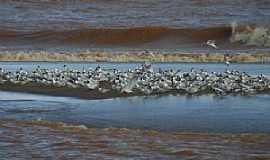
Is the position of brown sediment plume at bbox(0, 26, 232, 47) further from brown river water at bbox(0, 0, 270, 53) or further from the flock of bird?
the flock of bird

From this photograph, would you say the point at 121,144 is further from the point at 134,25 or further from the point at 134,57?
the point at 134,25

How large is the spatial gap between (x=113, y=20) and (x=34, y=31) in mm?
5297

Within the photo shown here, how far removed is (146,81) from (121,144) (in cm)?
632

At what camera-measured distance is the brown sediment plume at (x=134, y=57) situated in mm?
24859

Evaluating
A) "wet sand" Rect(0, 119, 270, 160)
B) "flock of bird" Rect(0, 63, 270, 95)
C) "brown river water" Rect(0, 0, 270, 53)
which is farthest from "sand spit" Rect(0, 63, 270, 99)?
"brown river water" Rect(0, 0, 270, 53)

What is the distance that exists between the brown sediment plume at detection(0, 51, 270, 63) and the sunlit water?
12127 millimetres

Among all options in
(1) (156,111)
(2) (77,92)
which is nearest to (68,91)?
(2) (77,92)

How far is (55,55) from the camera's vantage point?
89.1 feet

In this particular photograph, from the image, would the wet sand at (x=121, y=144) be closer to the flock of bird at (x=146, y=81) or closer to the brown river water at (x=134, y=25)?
the flock of bird at (x=146, y=81)

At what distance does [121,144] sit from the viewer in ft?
27.5

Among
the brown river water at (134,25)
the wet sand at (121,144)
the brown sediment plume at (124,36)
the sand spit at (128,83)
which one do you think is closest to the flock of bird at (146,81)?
the sand spit at (128,83)

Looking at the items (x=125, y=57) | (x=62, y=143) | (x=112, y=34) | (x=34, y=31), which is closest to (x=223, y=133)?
(x=62, y=143)

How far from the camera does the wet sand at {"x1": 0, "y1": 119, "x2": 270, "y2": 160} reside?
7.73 metres

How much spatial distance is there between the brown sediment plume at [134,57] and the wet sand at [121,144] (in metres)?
15.3
